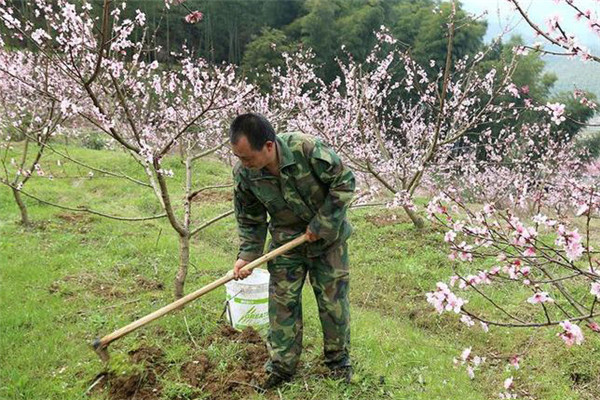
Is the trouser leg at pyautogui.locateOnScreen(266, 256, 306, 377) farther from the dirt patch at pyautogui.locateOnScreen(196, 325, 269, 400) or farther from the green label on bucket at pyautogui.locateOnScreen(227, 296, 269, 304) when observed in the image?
the green label on bucket at pyautogui.locateOnScreen(227, 296, 269, 304)

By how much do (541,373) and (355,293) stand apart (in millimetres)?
2703

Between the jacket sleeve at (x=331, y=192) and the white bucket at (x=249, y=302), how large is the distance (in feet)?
4.15

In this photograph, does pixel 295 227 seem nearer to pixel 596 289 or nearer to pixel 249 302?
pixel 249 302

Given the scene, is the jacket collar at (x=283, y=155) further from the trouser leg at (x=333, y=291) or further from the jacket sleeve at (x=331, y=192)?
the trouser leg at (x=333, y=291)

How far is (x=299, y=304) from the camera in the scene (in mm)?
3656

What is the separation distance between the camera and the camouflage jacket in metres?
3.23

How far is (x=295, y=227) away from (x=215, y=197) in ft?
28.0

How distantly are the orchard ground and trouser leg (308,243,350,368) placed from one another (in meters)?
0.36

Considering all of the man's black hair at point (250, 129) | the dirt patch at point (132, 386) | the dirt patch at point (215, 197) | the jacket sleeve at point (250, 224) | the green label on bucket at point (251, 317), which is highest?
the man's black hair at point (250, 129)

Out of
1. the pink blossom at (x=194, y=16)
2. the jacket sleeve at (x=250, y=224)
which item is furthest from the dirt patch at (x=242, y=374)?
the pink blossom at (x=194, y=16)

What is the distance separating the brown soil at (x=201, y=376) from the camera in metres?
3.51

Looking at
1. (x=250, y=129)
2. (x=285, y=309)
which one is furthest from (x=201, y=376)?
(x=250, y=129)

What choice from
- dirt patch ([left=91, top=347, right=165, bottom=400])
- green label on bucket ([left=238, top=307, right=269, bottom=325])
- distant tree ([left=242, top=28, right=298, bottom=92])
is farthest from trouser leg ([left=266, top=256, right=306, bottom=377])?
distant tree ([left=242, top=28, right=298, bottom=92])

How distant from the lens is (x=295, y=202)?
3.36 meters
